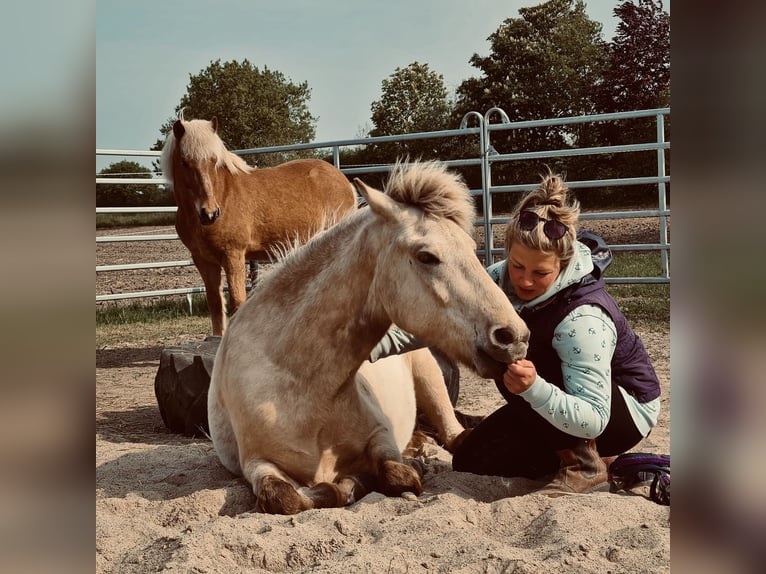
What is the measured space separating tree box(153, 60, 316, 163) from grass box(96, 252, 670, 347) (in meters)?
24.1

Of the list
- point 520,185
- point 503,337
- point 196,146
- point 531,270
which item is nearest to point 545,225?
point 531,270

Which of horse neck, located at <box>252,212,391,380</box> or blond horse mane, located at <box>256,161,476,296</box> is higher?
blond horse mane, located at <box>256,161,476,296</box>

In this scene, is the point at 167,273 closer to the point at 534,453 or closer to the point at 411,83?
the point at 534,453

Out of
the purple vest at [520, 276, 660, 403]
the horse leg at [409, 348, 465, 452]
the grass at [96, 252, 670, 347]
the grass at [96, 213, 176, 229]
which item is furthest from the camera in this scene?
the grass at [96, 213, 176, 229]

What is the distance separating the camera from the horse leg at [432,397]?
355 cm

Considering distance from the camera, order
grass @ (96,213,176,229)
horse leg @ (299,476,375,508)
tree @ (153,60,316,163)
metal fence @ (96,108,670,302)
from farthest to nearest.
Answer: tree @ (153,60,316,163)
grass @ (96,213,176,229)
metal fence @ (96,108,670,302)
horse leg @ (299,476,375,508)

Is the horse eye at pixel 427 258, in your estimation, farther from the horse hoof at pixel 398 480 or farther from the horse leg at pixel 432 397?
the horse leg at pixel 432 397

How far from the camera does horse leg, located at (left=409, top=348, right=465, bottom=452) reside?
11.6 ft

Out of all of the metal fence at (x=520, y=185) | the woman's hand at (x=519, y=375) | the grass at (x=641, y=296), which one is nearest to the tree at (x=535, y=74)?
the grass at (x=641, y=296)

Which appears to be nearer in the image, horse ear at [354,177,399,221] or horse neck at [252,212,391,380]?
horse ear at [354,177,399,221]

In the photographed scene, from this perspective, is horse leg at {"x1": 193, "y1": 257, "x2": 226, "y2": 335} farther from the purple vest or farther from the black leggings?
the purple vest

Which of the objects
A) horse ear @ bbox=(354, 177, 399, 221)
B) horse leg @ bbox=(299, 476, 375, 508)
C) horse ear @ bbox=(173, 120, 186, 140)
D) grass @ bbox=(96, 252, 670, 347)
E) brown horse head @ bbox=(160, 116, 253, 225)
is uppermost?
horse ear @ bbox=(173, 120, 186, 140)

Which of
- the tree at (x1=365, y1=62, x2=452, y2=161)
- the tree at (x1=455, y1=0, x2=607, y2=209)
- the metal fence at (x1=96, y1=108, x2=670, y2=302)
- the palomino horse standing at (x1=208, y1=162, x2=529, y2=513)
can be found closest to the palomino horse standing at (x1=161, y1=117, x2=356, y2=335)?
the metal fence at (x1=96, y1=108, x2=670, y2=302)
